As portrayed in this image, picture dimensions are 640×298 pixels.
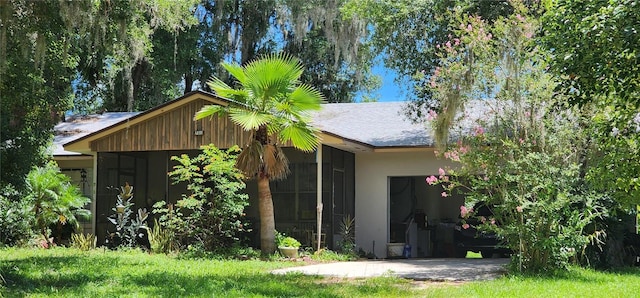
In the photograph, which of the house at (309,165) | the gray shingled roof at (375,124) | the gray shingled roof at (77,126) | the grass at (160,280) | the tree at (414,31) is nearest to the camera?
the grass at (160,280)

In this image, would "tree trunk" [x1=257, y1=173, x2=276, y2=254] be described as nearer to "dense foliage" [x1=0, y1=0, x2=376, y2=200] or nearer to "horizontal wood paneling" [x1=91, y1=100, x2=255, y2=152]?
"horizontal wood paneling" [x1=91, y1=100, x2=255, y2=152]

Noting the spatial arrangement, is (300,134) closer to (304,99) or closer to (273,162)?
(304,99)

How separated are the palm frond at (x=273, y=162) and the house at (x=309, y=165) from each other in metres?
1.00

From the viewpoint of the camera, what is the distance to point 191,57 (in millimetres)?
25891

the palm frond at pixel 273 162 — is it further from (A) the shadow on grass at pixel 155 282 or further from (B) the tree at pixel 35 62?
(B) the tree at pixel 35 62

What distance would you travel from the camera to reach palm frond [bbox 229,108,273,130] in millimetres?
12656

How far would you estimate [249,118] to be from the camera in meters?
12.8

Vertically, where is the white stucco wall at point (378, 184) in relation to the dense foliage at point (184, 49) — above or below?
below

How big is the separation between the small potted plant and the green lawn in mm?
1752

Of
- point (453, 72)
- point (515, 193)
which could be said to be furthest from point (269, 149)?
point (515, 193)

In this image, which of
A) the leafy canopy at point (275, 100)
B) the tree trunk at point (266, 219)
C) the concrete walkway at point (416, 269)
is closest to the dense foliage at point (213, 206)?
the tree trunk at point (266, 219)

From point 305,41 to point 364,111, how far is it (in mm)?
8216

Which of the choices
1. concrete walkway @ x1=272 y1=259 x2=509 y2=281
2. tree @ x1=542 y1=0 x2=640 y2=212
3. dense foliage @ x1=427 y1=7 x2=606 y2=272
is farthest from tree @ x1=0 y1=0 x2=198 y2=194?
tree @ x1=542 y1=0 x2=640 y2=212

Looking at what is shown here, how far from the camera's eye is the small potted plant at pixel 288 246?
13852 millimetres
